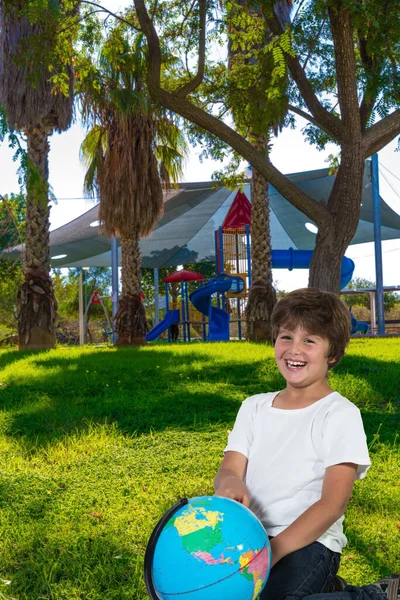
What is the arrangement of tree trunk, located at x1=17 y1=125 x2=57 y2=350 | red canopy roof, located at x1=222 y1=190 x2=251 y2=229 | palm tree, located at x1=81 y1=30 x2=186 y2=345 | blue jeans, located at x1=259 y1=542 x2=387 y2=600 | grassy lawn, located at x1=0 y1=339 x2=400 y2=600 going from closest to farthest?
blue jeans, located at x1=259 y1=542 x2=387 y2=600, grassy lawn, located at x1=0 y1=339 x2=400 y2=600, tree trunk, located at x1=17 y1=125 x2=57 y2=350, palm tree, located at x1=81 y1=30 x2=186 y2=345, red canopy roof, located at x1=222 y1=190 x2=251 y2=229

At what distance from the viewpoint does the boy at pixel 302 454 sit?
2.16m

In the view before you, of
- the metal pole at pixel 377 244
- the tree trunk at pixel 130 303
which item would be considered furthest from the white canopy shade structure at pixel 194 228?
the tree trunk at pixel 130 303

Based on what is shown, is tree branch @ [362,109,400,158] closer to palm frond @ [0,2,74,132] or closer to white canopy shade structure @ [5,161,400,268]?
palm frond @ [0,2,74,132]

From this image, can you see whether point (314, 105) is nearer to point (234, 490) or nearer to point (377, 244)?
point (234, 490)

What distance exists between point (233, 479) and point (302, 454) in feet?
0.82

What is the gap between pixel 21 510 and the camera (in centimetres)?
438

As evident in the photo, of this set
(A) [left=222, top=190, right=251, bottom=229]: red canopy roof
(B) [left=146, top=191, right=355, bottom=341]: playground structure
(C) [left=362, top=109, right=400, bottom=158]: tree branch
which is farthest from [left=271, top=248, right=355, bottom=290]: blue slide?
(C) [left=362, top=109, right=400, bottom=158]: tree branch

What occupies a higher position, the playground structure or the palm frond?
the palm frond

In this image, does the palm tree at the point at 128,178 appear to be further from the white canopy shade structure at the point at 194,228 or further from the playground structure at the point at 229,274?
the white canopy shade structure at the point at 194,228

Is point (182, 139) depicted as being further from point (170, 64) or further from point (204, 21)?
point (204, 21)

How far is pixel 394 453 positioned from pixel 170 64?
25.7 feet

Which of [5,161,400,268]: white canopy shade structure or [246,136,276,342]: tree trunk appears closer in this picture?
[246,136,276,342]: tree trunk

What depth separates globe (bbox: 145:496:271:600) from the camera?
77.0 inches

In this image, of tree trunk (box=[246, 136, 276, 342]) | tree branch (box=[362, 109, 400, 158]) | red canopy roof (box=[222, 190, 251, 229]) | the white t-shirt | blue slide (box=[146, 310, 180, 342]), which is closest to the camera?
the white t-shirt
